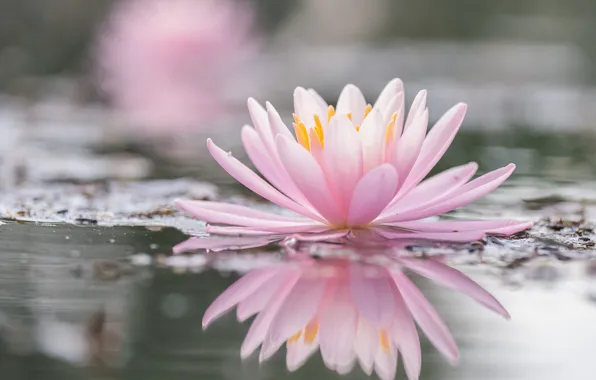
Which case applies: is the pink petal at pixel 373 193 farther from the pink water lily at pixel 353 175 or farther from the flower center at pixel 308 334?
the flower center at pixel 308 334

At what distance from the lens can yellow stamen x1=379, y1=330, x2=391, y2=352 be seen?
866mm

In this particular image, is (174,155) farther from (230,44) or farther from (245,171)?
(230,44)

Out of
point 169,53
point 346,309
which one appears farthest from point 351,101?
point 169,53

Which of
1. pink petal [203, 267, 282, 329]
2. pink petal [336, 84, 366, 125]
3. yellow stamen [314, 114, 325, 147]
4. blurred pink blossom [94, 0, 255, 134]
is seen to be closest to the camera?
pink petal [203, 267, 282, 329]

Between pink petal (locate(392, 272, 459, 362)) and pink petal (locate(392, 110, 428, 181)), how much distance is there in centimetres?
20

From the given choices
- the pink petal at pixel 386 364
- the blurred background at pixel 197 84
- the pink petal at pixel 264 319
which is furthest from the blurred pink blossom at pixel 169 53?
the pink petal at pixel 386 364

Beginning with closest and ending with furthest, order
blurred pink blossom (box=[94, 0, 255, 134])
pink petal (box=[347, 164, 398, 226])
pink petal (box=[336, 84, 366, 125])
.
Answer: pink petal (box=[347, 164, 398, 226])
pink petal (box=[336, 84, 366, 125])
blurred pink blossom (box=[94, 0, 255, 134])

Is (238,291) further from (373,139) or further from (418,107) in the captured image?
(418,107)

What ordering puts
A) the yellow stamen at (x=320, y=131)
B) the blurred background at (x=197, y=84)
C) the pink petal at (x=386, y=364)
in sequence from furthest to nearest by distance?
the blurred background at (x=197, y=84), the yellow stamen at (x=320, y=131), the pink petal at (x=386, y=364)

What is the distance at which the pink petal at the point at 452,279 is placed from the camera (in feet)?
3.39

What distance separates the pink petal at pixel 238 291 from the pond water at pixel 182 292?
12 mm

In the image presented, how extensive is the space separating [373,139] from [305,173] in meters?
0.11

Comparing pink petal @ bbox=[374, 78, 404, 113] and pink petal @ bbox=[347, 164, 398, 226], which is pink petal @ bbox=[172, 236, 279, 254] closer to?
pink petal @ bbox=[347, 164, 398, 226]

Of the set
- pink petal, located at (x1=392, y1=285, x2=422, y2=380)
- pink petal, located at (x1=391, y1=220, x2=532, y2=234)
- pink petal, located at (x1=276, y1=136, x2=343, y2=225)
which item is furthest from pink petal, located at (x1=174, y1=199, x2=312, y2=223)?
pink petal, located at (x1=392, y1=285, x2=422, y2=380)
